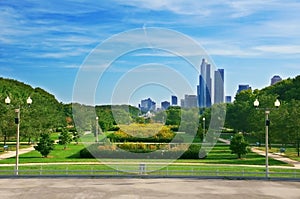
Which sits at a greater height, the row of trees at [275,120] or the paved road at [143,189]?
the row of trees at [275,120]

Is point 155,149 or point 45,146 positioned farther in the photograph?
point 155,149

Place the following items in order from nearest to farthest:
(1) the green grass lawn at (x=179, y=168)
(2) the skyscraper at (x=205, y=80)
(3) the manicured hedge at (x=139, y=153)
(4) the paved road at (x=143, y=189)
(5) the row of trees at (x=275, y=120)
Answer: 1. (4) the paved road at (x=143, y=189)
2. (1) the green grass lawn at (x=179, y=168)
3. (2) the skyscraper at (x=205, y=80)
4. (3) the manicured hedge at (x=139, y=153)
5. (5) the row of trees at (x=275, y=120)

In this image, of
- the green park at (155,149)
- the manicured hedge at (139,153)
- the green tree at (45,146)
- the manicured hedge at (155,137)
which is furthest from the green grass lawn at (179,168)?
the manicured hedge at (155,137)

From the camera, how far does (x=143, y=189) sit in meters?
23.7

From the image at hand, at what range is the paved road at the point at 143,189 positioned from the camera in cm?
2188

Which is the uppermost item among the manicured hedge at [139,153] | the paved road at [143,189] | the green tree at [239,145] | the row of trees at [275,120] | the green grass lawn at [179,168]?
the row of trees at [275,120]

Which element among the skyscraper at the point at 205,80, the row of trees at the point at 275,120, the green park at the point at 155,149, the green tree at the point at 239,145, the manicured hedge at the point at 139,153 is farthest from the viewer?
the row of trees at the point at 275,120

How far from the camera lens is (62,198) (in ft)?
69.1

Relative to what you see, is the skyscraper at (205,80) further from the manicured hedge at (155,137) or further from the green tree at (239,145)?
the manicured hedge at (155,137)

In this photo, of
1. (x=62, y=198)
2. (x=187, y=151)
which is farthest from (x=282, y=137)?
(x=62, y=198)

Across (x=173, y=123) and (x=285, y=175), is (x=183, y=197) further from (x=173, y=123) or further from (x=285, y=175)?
(x=173, y=123)

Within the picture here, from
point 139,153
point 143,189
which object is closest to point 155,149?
point 139,153

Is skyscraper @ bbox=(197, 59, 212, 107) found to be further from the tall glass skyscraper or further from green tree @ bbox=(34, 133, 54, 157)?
green tree @ bbox=(34, 133, 54, 157)

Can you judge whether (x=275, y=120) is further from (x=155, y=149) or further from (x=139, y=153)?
(x=139, y=153)
